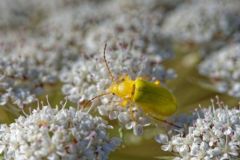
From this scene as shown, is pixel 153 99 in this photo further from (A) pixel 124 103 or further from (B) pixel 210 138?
(B) pixel 210 138

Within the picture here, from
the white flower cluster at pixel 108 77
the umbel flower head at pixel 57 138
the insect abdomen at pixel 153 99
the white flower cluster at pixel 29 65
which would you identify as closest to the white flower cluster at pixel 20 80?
the white flower cluster at pixel 29 65

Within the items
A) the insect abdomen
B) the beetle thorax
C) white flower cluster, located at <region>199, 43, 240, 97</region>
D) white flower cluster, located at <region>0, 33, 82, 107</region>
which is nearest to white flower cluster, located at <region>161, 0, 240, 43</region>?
white flower cluster, located at <region>199, 43, 240, 97</region>

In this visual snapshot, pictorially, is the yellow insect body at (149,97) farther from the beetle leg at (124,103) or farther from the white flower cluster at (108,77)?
the white flower cluster at (108,77)

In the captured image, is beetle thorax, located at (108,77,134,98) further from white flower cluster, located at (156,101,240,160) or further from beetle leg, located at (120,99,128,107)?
white flower cluster, located at (156,101,240,160)

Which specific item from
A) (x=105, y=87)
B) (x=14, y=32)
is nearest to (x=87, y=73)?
(x=105, y=87)

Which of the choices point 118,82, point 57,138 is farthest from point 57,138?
point 118,82

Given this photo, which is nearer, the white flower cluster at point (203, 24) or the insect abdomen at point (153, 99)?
the insect abdomen at point (153, 99)

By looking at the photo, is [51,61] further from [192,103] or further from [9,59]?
[192,103]
